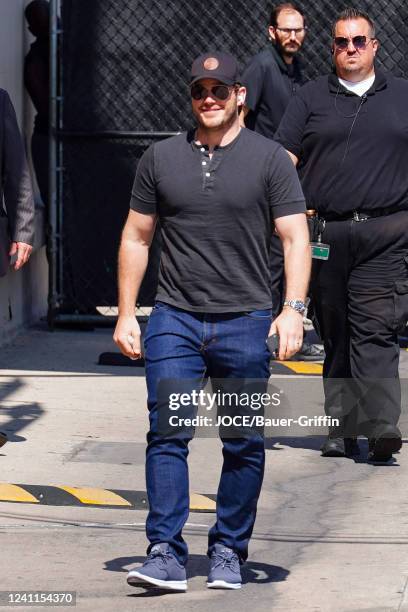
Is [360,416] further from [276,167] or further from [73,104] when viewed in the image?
[73,104]

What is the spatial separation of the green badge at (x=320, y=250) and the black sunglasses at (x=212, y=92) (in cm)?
214

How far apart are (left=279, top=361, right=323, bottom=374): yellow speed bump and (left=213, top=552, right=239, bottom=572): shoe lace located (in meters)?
4.70

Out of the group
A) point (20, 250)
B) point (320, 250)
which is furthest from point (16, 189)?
point (320, 250)

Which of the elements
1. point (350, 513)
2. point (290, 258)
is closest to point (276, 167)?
point (290, 258)

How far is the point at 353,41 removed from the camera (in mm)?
7383

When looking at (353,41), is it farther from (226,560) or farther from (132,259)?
(226,560)

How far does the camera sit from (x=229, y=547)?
213 inches

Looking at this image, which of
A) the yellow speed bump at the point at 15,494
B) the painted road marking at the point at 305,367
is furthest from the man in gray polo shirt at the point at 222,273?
the painted road marking at the point at 305,367

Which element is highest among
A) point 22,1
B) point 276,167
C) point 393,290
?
point 22,1

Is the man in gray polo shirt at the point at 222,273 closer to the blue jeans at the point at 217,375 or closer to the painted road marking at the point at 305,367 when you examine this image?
the blue jeans at the point at 217,375

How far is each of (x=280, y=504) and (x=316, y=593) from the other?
4.60ft

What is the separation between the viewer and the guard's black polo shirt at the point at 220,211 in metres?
5.39

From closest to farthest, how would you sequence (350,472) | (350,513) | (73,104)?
(350,513), (350,472), (73,104)

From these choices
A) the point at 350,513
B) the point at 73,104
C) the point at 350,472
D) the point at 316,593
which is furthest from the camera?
the point at 73,104
